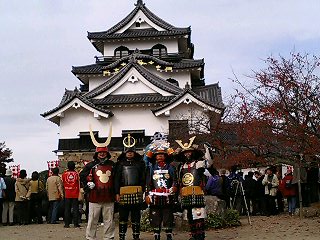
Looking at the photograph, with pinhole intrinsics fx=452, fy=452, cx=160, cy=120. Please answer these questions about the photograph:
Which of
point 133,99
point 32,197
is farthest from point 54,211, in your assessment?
point 133,99

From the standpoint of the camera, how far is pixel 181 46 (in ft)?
101

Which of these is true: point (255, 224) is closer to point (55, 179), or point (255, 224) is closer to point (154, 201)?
point (154, 201)

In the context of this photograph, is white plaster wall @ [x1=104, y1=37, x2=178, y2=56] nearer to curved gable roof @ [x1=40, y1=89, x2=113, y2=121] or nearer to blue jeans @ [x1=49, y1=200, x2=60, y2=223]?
curved gable roof @ [x1=40, y1=89, x2=113, y2=121]

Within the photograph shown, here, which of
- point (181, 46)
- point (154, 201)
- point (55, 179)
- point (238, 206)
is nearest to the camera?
point (154, 201)

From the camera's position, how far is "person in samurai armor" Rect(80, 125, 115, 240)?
8.23 metres

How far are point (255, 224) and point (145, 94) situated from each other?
14.8 m

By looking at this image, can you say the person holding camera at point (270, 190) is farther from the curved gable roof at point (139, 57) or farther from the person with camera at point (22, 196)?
the curved gable roof at point (139, 57)

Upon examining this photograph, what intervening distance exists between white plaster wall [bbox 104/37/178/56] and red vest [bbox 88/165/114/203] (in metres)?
21.8

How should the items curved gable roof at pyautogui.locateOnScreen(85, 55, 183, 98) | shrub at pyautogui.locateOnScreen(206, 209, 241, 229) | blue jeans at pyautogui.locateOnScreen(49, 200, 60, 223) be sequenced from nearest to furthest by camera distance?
shrub at pyautogui.locateOnScreen(206, 209, 241, 229) → blue jeans at pyautogui.locateOnScreen(49, 200, 60, 223) → curved gable roof at pyautogui.locateOnScreen(85, 55, 183, 98)

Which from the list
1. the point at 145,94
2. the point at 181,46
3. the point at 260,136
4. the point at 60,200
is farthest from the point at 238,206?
the point at 181,46

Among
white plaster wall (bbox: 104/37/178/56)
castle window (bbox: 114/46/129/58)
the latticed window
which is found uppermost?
white plaster wall (bbox: 104/37/178/56)

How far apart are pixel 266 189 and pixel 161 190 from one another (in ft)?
22.7

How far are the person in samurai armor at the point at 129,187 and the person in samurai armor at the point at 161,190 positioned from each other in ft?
0.67

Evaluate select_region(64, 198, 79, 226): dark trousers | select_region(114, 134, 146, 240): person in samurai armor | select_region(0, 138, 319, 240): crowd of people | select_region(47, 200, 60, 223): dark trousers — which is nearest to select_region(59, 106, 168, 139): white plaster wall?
select_region(47, 200, 60, 223): dark trousers
